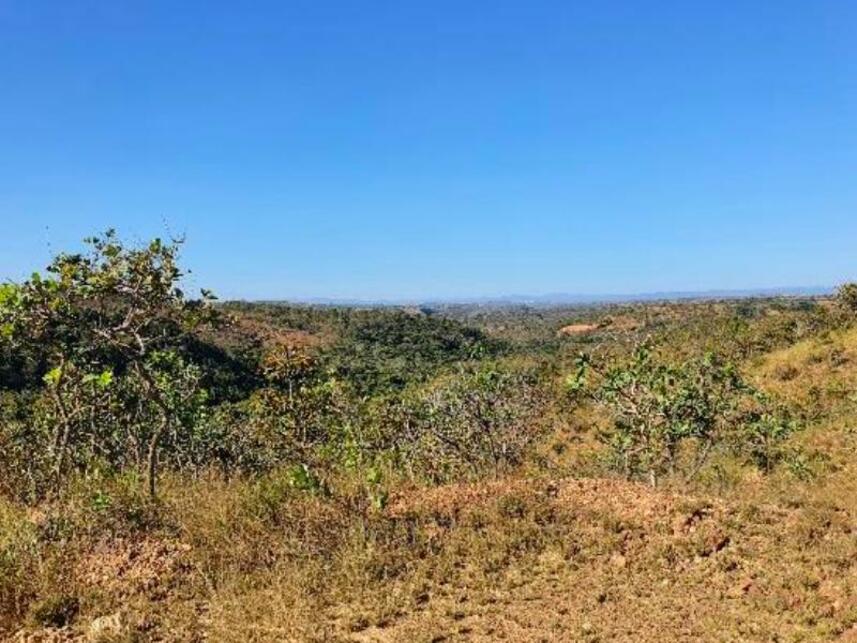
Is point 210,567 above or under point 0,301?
under

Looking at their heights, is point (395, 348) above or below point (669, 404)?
below

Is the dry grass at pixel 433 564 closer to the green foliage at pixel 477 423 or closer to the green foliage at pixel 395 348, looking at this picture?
the green foliage at pixel 477 423

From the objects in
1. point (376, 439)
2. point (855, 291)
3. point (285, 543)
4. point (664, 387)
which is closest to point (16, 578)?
point (285, 543)

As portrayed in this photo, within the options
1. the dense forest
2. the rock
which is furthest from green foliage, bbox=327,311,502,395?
the rock

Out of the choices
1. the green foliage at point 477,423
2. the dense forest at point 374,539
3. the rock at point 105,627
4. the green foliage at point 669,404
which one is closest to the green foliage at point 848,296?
the green foliage at point 477,423

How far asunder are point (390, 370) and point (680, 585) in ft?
231

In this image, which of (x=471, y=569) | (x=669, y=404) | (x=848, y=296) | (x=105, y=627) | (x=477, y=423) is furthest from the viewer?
(x=848, y=296)

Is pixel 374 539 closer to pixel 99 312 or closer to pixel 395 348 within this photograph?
pixel 99 312

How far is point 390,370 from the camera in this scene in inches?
3046

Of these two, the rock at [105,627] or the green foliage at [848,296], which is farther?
the green foliage at [848,296]

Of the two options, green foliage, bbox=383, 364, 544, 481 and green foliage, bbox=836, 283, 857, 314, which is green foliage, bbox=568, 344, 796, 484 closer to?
green foliage, bbox=383, 364, 544, 481

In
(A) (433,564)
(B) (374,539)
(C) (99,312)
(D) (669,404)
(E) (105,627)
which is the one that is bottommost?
(E) (105,627)

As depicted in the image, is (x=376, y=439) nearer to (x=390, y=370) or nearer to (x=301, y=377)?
(x=301, y=377)

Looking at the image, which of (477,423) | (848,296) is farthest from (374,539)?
(848,296)
